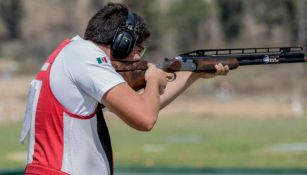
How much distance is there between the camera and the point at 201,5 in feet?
239

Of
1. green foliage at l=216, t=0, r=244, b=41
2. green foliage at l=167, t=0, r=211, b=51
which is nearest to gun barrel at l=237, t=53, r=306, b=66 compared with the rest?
green foliage at l=167, t=0, r=211, b=51

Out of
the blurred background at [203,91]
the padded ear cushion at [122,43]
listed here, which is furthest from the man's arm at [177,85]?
the padded ear cushion at [122,43]

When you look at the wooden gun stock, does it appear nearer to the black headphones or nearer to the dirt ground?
the black headphones

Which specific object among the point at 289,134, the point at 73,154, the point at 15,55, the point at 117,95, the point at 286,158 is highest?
the point at 117,95

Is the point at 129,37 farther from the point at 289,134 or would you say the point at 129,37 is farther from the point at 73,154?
the point at 289,134

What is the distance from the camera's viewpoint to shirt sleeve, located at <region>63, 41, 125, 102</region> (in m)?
4.11

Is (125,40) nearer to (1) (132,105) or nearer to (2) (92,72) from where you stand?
(2) (92,72)

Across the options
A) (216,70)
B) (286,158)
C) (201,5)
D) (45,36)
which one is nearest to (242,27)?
(201,5)

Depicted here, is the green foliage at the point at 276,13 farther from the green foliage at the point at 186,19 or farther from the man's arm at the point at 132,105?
the man's arm at the point at 132,105

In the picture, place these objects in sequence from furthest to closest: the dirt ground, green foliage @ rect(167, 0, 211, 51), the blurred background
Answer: green foliage @ rect(167, 0, 211, 51)
the dirt ground
the blurred background

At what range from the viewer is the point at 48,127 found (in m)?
4.26

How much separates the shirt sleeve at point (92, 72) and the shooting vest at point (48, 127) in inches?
6.0

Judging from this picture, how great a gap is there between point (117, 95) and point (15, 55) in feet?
227

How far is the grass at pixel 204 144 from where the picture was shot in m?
17.9
